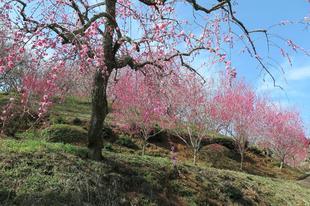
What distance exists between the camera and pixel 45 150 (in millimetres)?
8797

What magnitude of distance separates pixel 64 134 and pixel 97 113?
17.9 ft

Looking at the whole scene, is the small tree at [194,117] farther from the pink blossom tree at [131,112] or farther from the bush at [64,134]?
the bush at [64,134]

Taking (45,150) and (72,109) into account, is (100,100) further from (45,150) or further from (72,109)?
(72,109)

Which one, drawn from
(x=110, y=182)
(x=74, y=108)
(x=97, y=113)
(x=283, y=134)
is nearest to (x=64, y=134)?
(x=97, y=113)

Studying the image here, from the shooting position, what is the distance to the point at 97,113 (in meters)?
9.23

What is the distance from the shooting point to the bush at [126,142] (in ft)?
58.5

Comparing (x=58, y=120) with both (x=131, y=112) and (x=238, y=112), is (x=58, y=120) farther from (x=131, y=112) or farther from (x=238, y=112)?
(x=238, y=112)

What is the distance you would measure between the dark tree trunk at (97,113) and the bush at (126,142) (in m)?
8.44

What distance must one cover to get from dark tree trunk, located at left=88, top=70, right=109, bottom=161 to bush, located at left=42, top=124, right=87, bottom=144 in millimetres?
4686

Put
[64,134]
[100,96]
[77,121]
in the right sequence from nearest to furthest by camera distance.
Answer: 1. [100,96]
2. [64,134]
3. [77,121]

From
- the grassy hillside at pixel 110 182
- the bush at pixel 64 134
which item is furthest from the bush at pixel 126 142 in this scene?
the grassy hillside at pixel 110 182

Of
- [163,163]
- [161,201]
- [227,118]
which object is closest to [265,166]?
[227,118]

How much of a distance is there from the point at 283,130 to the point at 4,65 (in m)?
23.3

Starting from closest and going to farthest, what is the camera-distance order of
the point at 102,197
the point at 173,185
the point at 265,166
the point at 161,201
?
the point at 102,197, the point at 161,201, the point at 173,185, the point at 265,166
